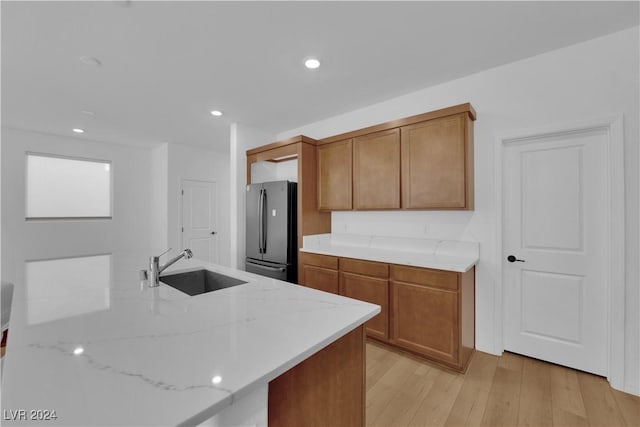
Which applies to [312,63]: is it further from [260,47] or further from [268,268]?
[268,268]

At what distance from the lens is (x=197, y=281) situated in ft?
6.53

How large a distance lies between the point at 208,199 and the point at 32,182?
2.60 metres

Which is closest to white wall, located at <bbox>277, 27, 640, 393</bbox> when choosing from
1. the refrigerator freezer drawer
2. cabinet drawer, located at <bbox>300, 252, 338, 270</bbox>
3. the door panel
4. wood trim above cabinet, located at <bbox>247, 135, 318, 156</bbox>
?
the door panel

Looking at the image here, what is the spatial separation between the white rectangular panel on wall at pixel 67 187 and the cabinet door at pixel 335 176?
4129mm

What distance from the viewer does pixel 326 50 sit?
221 centimetres

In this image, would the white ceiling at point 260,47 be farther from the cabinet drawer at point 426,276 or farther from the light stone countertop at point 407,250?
the cabinet drawer at point 426,276

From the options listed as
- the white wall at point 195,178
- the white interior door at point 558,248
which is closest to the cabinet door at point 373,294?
the white interior door at point 558,248

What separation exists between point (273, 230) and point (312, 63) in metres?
1.99

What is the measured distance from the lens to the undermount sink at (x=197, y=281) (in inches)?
72.5

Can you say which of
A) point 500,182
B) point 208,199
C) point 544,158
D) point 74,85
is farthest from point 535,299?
point 208,199

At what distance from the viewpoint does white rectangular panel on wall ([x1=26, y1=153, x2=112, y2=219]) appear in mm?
4215

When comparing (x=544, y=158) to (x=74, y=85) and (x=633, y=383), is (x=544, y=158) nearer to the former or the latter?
(x=633, y=383)

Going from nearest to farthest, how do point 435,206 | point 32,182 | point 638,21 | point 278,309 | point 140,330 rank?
1. point 140,330
2. point 278,309
3. point 638,21
4. point 435,206
5. point 32,182

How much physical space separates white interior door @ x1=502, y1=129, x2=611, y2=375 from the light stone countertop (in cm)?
39
